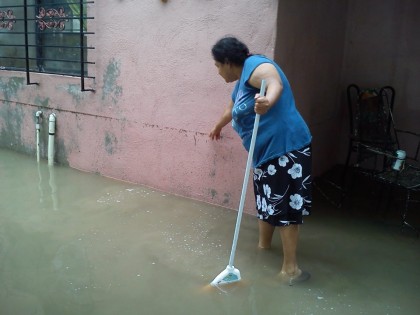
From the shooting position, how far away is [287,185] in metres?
2.74

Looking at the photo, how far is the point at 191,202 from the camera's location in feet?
13.8

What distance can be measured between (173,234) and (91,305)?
110cm

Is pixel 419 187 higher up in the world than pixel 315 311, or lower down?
higher up

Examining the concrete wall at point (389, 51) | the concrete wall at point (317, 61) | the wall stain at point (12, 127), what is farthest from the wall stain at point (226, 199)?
the wall stain at point (12, 127)

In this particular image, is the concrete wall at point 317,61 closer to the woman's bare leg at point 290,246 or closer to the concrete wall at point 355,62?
the concrete wall at point 355,62

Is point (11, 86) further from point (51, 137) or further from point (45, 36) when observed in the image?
point (51, 137)

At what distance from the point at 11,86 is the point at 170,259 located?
377cm

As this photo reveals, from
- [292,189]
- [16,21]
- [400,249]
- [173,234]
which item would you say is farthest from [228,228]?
[16,21]

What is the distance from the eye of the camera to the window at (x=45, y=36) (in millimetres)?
4848

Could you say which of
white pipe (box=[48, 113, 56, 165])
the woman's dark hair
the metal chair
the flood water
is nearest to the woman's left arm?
the woman's dark hair

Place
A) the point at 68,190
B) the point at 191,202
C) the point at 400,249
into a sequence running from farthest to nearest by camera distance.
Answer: the point at 68,190 → the point at 191,202 → the point at 400,249

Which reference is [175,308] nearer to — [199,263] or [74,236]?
[199,263]

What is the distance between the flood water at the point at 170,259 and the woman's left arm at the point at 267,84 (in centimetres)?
121

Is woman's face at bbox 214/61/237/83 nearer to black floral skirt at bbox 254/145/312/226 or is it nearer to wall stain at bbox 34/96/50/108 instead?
black floral skirt at bbox 254/145/312/226
